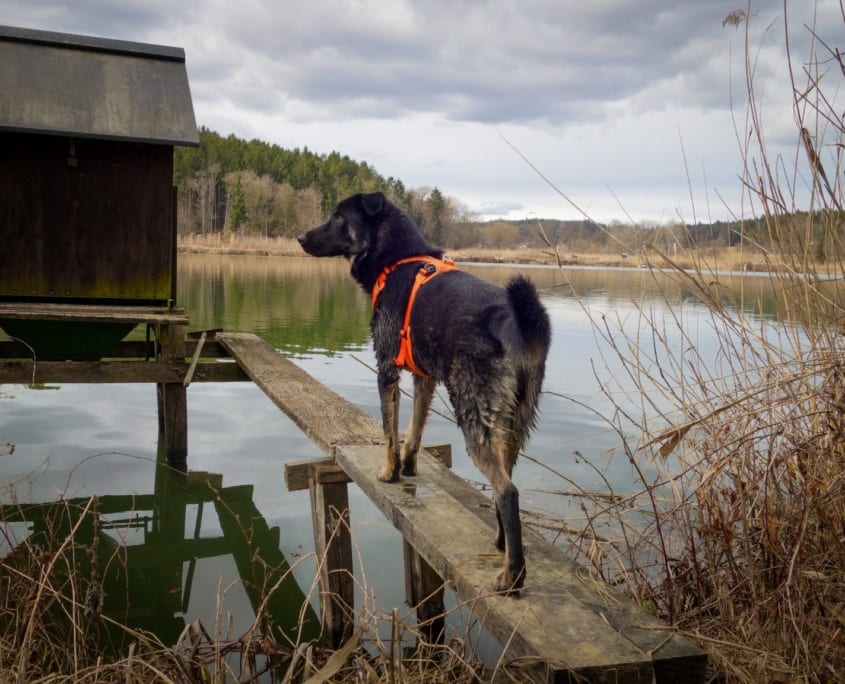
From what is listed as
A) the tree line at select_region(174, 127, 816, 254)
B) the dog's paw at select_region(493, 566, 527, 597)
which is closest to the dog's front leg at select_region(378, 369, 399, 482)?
the dog's paw at select_region(493, 566, 527, 597)

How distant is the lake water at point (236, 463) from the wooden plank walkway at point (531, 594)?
0.37m

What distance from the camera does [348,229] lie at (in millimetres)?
3586

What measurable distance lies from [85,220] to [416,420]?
5.53m

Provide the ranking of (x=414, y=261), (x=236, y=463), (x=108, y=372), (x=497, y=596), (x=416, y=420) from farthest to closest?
(x=236, y=463) → (x=108, y=372) → (x=416, y=420) → (x=414, y=261) → (x=497, y=596)

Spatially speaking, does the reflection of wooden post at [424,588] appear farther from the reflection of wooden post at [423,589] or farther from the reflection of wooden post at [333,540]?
the reflection of wooden post at [333,540]

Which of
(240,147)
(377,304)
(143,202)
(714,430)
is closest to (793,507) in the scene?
(714,430)

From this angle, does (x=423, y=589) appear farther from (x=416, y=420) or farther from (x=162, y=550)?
(x=162, y=550)

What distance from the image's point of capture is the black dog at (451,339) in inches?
100

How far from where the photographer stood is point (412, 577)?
165 inches

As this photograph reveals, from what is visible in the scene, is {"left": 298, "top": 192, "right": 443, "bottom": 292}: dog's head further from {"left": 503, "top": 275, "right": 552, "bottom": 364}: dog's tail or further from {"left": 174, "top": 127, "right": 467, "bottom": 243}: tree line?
{"left": 174, "top": 127, "right": 467, "bottom": 243}: tree line

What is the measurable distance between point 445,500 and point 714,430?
4.29 feet

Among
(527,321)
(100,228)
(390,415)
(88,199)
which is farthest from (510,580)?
(88,199)

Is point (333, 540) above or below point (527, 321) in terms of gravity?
below

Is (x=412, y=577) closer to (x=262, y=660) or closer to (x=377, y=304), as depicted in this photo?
(x=262, y=660)
